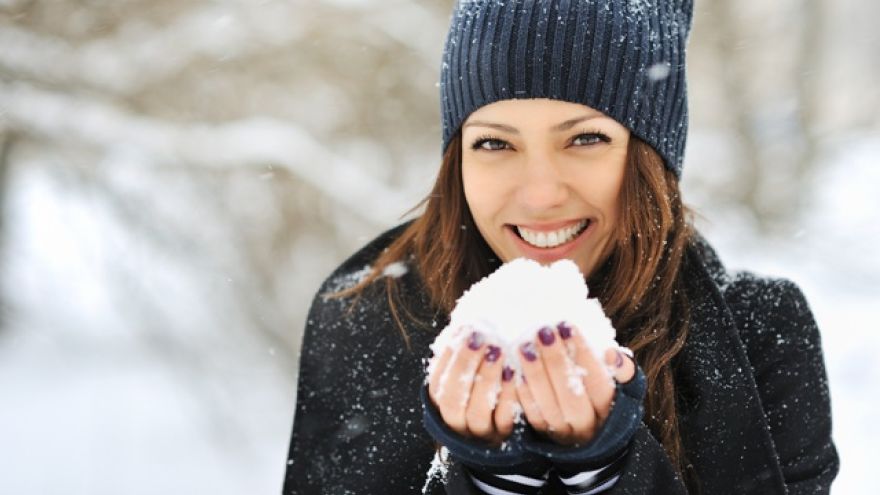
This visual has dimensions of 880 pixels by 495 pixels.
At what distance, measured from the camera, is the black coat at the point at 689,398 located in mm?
1555

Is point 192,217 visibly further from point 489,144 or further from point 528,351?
point 528,351

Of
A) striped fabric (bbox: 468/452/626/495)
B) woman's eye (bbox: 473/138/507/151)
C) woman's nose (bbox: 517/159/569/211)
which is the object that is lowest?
striped fabric (bbox: 468/452/626/495)

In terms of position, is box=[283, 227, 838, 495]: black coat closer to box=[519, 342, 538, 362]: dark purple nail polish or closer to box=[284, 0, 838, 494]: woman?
box=[284, 0, 838, 494]: woman

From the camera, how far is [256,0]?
522cm

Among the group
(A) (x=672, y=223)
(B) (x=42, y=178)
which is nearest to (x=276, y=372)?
(B) (x=42, y=178)

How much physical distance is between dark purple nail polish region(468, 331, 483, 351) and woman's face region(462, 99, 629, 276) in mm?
465

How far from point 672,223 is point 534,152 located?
345 mm

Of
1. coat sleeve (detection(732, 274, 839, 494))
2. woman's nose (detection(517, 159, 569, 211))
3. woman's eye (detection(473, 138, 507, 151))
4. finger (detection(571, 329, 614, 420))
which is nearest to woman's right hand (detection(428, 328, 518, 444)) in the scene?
finger (detection(571, 329, 614, 420))

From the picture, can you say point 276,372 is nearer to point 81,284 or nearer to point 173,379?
point 173,379

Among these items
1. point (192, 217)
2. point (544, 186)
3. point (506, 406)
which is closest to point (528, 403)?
point (506, 406)

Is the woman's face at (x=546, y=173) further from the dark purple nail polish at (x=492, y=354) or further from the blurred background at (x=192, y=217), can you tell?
the blurred background at (x=192, y=217)

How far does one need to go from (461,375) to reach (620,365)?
0.24 metres

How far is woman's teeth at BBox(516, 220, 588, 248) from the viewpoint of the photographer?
1593mm

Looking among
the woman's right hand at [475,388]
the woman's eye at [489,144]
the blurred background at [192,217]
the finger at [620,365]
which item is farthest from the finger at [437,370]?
the blurred background at [192,217]
